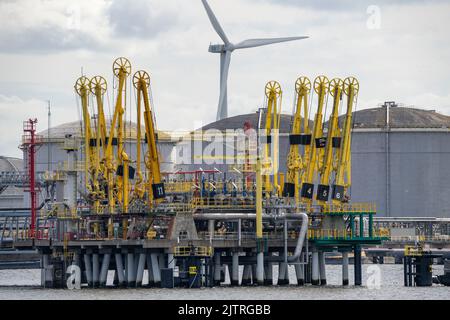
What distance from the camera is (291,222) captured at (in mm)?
138500

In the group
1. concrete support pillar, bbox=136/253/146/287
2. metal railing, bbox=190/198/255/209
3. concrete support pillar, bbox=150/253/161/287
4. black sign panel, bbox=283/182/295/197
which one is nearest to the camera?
concrete support pillar, bbox=150/253/161/287

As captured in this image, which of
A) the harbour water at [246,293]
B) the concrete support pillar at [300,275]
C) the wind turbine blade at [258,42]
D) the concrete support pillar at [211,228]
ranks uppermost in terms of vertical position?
the wind turbine blade at [258,42]

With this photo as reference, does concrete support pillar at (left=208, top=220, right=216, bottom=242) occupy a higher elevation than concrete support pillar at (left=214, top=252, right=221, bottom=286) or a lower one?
higher

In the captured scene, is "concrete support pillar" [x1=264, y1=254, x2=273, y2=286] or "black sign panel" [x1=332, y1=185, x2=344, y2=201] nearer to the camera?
"concrete support pillar" [x1=264, y1=254, x2=273, y2=286]

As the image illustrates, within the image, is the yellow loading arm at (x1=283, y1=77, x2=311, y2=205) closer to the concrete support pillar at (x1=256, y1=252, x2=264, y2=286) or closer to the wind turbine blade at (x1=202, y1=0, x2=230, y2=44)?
the concrete support pillar at (x1=256, y1=252, x2=264, y2=286)

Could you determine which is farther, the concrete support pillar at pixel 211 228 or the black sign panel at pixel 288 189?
the black sign panel at pixel 288 189

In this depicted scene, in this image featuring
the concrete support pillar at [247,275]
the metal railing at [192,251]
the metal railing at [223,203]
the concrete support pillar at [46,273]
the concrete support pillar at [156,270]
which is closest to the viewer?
the metal railing at [192,251]

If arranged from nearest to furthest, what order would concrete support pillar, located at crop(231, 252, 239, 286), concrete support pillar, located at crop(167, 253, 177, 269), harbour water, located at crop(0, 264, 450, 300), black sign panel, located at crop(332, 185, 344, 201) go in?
1. harbour water, located at crop(0, 264, 450, 300)
2. concrete support pillar, located at crop(167, 253, 177, 269)
3. concrete support pillar, located at crop(231, 252, 239, 286)
4. black sign panel, located at crop(332, 185, 344, 201)

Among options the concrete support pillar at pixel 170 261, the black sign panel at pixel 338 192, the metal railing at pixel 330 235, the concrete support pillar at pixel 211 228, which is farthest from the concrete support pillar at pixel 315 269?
the concrete support pillar at pixel 170 261

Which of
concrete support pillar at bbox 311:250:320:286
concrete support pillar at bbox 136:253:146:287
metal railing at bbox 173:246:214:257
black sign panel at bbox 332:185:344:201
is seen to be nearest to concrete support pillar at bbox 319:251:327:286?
concrete support pillar at bbox 311:250:320:286

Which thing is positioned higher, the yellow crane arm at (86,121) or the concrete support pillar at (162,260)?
the yellow crane arm at (86,121)

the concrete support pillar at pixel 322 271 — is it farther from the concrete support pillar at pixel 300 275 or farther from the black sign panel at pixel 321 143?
the black sign panel at pixel 321 143

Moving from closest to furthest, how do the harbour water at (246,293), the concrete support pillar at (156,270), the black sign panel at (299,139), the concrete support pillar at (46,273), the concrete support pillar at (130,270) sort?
the harbour water at (246,293) < the concrete support pillar at (156,270) < the concrete support pillar at (130,270) < the concrete support pillar at (46,273) < the black sign panel at (299,139)
